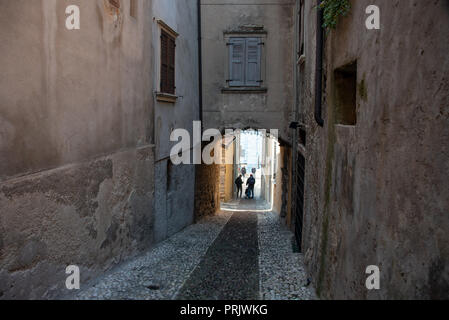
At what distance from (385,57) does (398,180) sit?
1123mm

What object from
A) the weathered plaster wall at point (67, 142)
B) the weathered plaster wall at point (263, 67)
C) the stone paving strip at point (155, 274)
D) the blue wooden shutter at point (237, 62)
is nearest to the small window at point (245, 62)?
the blue wooden shutter at point (237, 62)

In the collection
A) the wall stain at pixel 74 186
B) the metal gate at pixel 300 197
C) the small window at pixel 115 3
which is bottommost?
the metal gate at pixel 300 197

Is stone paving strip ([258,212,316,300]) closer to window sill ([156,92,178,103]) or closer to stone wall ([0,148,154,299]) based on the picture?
stone wall ([0,148,154,299])

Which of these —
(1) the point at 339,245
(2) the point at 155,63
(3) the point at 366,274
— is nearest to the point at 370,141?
(3) the point at 366,274

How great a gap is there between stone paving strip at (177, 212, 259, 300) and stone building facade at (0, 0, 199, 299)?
133cm

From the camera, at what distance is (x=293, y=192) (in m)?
11.5

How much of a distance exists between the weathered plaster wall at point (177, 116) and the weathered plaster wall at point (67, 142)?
1.02 meters

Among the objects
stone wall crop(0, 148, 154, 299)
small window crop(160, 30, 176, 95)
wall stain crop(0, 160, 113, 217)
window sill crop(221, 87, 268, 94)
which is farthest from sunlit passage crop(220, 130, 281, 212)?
wall stain crop(0, 160, 113, 217)

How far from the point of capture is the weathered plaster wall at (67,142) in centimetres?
421

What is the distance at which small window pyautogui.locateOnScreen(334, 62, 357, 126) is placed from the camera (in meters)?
5.67

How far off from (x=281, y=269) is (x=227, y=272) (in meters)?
0.99

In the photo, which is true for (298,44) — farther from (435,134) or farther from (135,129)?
(435,134)

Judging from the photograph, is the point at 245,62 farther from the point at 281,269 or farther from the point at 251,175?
the point at 251,175

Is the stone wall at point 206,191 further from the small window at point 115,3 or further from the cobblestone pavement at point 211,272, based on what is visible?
the small window at point 115,3
